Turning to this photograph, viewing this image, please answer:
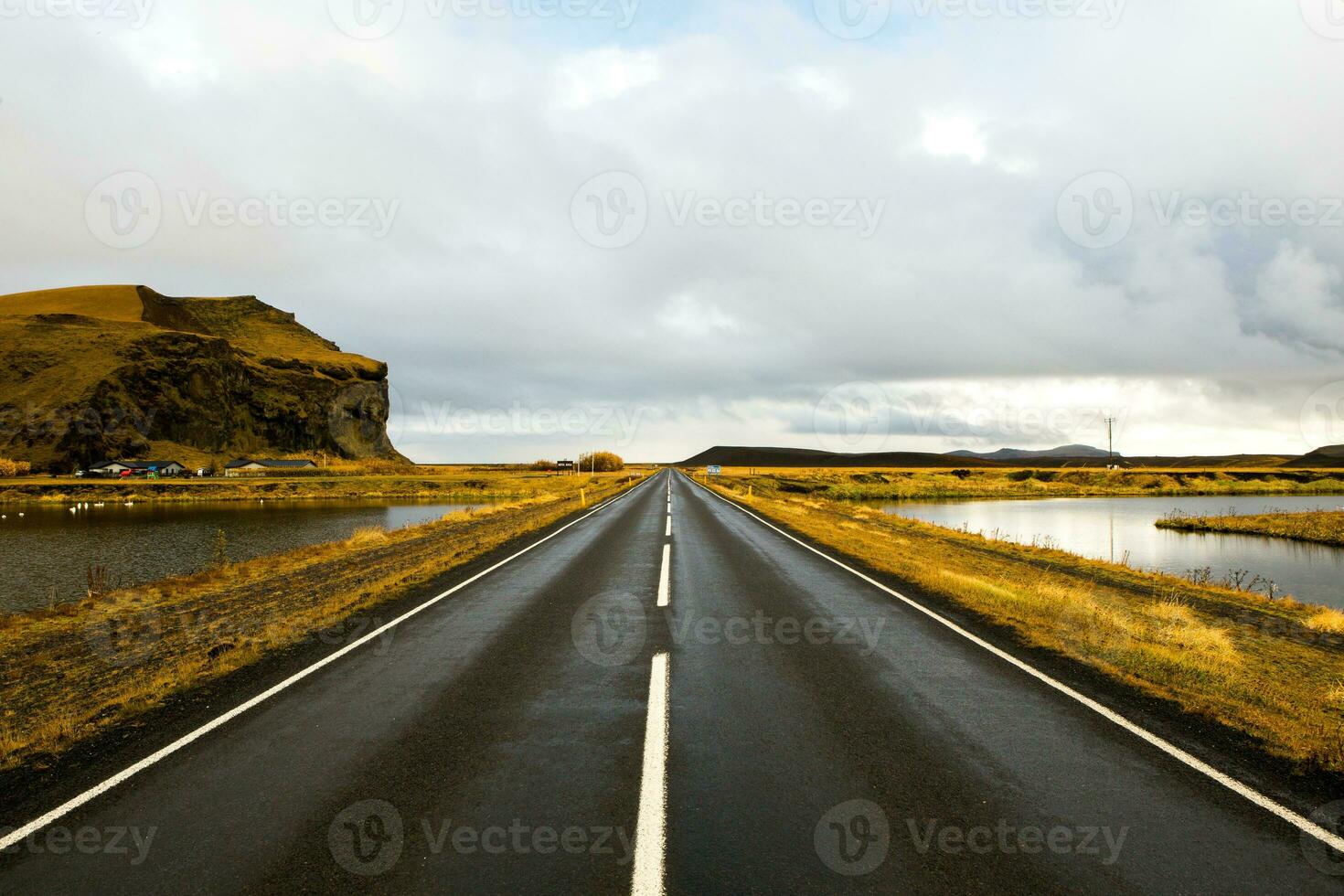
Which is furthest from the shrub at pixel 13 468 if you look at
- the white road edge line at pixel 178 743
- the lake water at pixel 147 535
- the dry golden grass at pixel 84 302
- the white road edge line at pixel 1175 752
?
the white road edge line at pixel 1175 752

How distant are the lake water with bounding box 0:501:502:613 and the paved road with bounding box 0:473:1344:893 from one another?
1468 centimetres

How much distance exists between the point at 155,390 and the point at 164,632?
133 m

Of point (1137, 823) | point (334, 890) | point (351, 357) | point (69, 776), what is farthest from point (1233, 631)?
point (351, 357)

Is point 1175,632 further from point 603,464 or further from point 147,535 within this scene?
point 603,464

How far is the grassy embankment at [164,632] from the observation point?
6.04m

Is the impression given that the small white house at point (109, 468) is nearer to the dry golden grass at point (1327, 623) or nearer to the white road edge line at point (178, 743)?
the white road edge line at point (178, 743)

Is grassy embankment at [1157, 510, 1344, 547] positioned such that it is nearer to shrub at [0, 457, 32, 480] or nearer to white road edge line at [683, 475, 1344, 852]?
white road edge line at [683, 475, 1344, 852]

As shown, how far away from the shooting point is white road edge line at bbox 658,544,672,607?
10750 mm

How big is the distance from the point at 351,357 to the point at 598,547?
17286 cm

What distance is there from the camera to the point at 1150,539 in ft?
97.7

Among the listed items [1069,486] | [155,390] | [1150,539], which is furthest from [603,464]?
[1150,539]

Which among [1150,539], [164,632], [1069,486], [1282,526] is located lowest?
[1150,539]

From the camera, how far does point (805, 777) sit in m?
4.49

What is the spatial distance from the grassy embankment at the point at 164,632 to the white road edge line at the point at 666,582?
4.87 meters
